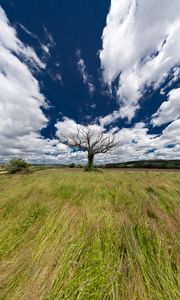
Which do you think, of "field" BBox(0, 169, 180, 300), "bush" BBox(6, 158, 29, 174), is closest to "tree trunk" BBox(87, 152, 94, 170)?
"bush" BBox(6, 158, 29, 174)

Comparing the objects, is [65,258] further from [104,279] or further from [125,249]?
[125,249]

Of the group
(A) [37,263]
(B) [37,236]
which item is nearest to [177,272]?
(A) [37,263]

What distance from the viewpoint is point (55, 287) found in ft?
4.49

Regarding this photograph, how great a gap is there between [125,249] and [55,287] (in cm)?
109

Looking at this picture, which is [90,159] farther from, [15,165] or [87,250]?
[87,250]

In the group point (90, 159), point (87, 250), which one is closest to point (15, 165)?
point (90, 159)

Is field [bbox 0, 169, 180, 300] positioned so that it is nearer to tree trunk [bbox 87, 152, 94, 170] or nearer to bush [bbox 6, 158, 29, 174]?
tree trunk [bbox 87, 152, 94, 170]

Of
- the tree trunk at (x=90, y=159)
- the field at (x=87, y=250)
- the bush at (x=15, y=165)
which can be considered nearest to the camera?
the field at (x=87, y=250)

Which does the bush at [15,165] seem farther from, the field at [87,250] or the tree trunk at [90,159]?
Result: the field at [87,250]

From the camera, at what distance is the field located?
4.50 feet

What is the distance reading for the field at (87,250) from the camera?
1372 millimetres

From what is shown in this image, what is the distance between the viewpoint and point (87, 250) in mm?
1854

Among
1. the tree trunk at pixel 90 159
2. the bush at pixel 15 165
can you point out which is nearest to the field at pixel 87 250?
the tree trunk at pixel 90 159

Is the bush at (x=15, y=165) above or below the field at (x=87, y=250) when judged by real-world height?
above
